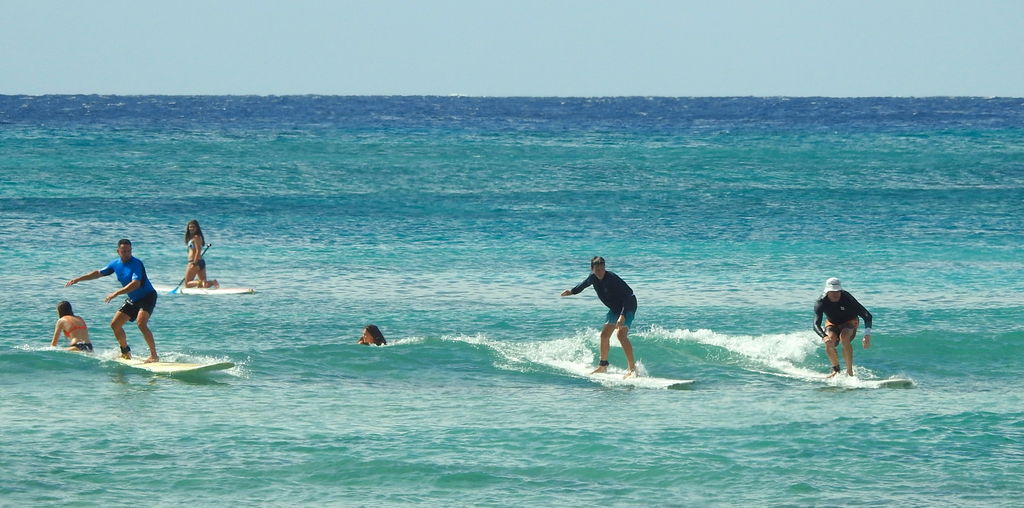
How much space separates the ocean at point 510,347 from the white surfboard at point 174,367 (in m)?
0.14

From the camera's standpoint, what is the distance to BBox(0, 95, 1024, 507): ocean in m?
12.7

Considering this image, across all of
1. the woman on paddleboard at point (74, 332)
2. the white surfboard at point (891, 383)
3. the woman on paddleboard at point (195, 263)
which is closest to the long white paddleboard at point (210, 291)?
the woman on paddleboard at point (195, 263)

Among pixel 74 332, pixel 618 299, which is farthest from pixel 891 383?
pixel 74 332

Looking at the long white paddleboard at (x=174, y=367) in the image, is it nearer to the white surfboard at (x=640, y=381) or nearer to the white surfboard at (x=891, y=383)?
the white surfboard at (x=640, y=381)

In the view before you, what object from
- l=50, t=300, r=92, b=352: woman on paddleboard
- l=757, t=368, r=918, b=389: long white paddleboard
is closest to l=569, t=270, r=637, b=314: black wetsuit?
l=757, t=368, r=918, b=389: long white paddleboard

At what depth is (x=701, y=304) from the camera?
73.6ft

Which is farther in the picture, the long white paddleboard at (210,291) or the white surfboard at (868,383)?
the long white paddleboard at (210,291)

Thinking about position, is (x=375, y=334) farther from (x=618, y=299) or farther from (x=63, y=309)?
(x=63, y=309)

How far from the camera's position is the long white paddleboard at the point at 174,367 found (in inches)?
661

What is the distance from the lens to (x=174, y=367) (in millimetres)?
16906

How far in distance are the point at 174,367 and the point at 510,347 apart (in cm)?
483

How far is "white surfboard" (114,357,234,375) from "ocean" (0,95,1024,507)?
0.14 meters

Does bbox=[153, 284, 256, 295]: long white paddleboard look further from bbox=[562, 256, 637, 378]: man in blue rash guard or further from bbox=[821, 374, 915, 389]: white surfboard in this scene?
bbox=[821, 374, 915, 389]: white surfboard

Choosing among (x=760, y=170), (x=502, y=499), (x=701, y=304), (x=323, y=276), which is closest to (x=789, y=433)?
(x=502, y=499)
